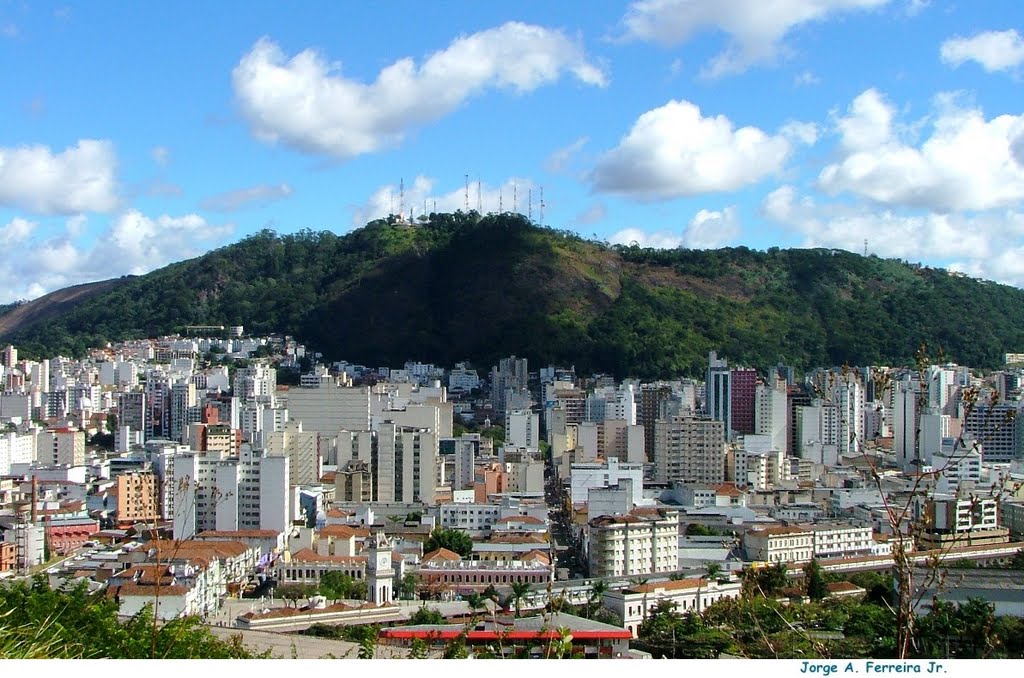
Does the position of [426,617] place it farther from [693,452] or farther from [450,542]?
[693,452]

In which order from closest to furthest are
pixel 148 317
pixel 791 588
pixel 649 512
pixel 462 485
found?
pixel 791 588 → pixel 649 512 → pixel 462 485 → pixel 148 317

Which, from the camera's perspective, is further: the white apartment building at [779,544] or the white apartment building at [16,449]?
the white apartment building at [16,449]

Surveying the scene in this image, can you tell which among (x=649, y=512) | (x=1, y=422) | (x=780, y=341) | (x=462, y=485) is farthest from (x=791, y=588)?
(x=780, y=341)

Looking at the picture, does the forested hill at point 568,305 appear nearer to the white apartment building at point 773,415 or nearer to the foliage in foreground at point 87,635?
the white apartment building at point 773,415

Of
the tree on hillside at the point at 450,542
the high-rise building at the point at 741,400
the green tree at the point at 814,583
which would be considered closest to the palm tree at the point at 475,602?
the tree on hillside at the point at 450,542

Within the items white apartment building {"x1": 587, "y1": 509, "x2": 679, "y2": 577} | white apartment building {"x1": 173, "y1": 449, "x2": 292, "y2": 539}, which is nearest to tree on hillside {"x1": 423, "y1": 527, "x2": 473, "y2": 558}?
white apartment building {"x1": 587, "y1": 509, "x2": 679, "y2": 577}

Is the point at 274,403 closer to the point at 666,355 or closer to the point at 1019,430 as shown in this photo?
the point at 666,355
